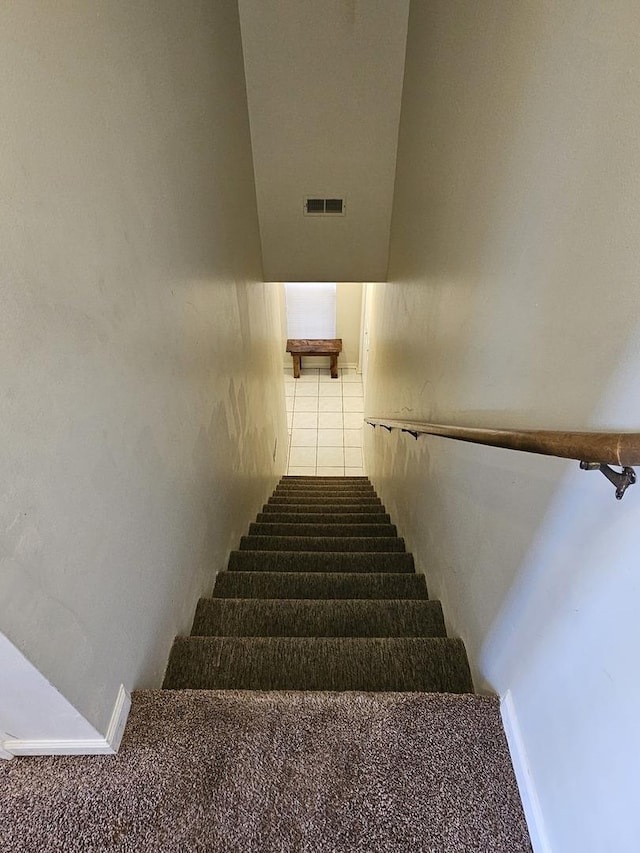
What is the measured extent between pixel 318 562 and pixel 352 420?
13.3 ft

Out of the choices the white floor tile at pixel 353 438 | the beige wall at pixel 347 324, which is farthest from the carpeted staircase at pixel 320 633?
the beige wall at pixel 347 324

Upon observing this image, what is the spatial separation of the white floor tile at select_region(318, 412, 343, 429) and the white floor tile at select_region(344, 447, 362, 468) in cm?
46

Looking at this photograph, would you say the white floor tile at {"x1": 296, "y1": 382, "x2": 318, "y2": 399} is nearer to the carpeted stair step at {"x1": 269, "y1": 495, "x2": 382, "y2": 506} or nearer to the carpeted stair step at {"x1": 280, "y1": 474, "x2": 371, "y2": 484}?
the carpeted stair step at {"x1": 280, "y1": 474, "x2": 371, "y2": 484}

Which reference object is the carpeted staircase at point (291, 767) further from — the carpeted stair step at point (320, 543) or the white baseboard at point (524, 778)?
the carpeted stair step at point (320, 543)

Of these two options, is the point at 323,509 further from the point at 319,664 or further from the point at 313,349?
the point at 313,349

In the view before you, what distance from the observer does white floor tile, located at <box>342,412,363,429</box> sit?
618cm

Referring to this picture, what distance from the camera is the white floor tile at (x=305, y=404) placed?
21.1 feet

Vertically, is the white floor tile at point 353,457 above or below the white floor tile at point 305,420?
below

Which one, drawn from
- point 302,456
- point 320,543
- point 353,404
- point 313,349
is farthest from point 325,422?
point 320,543

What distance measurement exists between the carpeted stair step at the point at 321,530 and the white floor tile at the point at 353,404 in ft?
11.1

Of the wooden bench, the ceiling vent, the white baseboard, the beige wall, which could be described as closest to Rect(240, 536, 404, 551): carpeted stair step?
the white baseboard

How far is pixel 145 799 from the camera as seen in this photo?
0.97 metres

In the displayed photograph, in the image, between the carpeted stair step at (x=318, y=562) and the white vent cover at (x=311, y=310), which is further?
the white vent cover at (x=311, y=310)

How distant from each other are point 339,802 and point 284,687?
0.42 m
